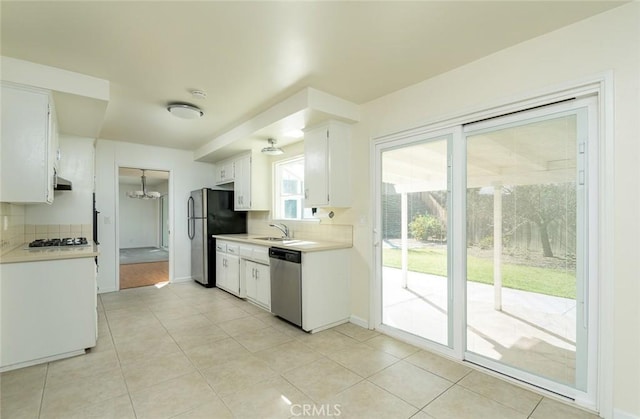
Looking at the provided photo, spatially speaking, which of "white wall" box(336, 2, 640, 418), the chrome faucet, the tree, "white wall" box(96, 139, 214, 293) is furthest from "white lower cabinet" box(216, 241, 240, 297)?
the tree

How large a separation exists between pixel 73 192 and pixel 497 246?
509cm

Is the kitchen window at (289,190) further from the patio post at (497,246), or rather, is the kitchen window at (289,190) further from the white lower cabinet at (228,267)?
the patio post at (497,246)

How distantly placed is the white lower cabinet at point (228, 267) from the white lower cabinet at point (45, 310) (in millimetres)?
1868

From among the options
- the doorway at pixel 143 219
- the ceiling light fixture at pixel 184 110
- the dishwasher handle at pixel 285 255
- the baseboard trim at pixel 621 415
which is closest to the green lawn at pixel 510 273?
the baseboard trim at pixel 621 415

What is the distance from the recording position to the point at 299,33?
1984 millimetres

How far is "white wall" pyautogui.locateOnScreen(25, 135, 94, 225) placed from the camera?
3799mm

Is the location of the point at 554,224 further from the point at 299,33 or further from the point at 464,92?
the point at 299,33

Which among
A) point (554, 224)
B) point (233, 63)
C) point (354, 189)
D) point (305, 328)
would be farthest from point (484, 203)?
point (233, 63)

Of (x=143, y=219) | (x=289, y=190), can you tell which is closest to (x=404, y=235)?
(x=289, y=190)

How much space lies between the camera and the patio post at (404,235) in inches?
114

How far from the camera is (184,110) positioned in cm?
321

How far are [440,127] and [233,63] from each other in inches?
73.5

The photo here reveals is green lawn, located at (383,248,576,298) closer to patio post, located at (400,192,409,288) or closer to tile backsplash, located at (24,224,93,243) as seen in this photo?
patio post, located at (400,192,409,288)

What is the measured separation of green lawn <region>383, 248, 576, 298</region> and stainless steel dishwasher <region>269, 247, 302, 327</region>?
46.7 inches
